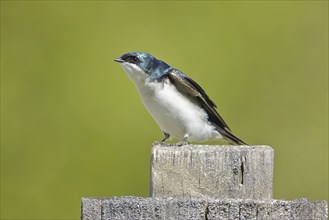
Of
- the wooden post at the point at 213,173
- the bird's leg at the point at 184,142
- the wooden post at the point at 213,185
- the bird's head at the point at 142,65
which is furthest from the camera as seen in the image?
the bird's head at the point at 142,65

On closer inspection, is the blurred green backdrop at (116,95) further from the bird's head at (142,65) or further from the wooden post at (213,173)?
the wooden post at (213,173)

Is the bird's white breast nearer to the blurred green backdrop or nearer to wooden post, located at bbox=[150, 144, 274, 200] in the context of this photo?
the blurred green backdrop

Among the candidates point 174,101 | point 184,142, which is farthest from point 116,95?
point 184,142

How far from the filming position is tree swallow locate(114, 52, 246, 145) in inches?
132

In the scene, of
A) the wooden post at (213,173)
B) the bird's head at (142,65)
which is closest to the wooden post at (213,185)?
the wooden post at (213,173)

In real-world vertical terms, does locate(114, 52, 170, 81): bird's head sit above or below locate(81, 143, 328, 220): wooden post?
above

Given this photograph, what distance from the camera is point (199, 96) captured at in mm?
3432

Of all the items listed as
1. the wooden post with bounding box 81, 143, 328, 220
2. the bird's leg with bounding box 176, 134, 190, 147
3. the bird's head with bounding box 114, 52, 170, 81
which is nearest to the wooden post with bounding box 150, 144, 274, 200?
the wooden post with bounding box 81, 143, 328, 220

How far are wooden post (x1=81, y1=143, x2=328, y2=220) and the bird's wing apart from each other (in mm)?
1620

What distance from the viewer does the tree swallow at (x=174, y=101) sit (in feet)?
11.0

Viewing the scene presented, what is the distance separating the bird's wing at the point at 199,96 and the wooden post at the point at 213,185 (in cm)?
162

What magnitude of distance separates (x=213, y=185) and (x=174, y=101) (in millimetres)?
1816

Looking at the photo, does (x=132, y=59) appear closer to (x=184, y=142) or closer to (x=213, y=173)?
(x=184, y=142)

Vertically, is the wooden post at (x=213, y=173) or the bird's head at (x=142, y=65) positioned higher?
the bird's head at (x=142, y=65)
